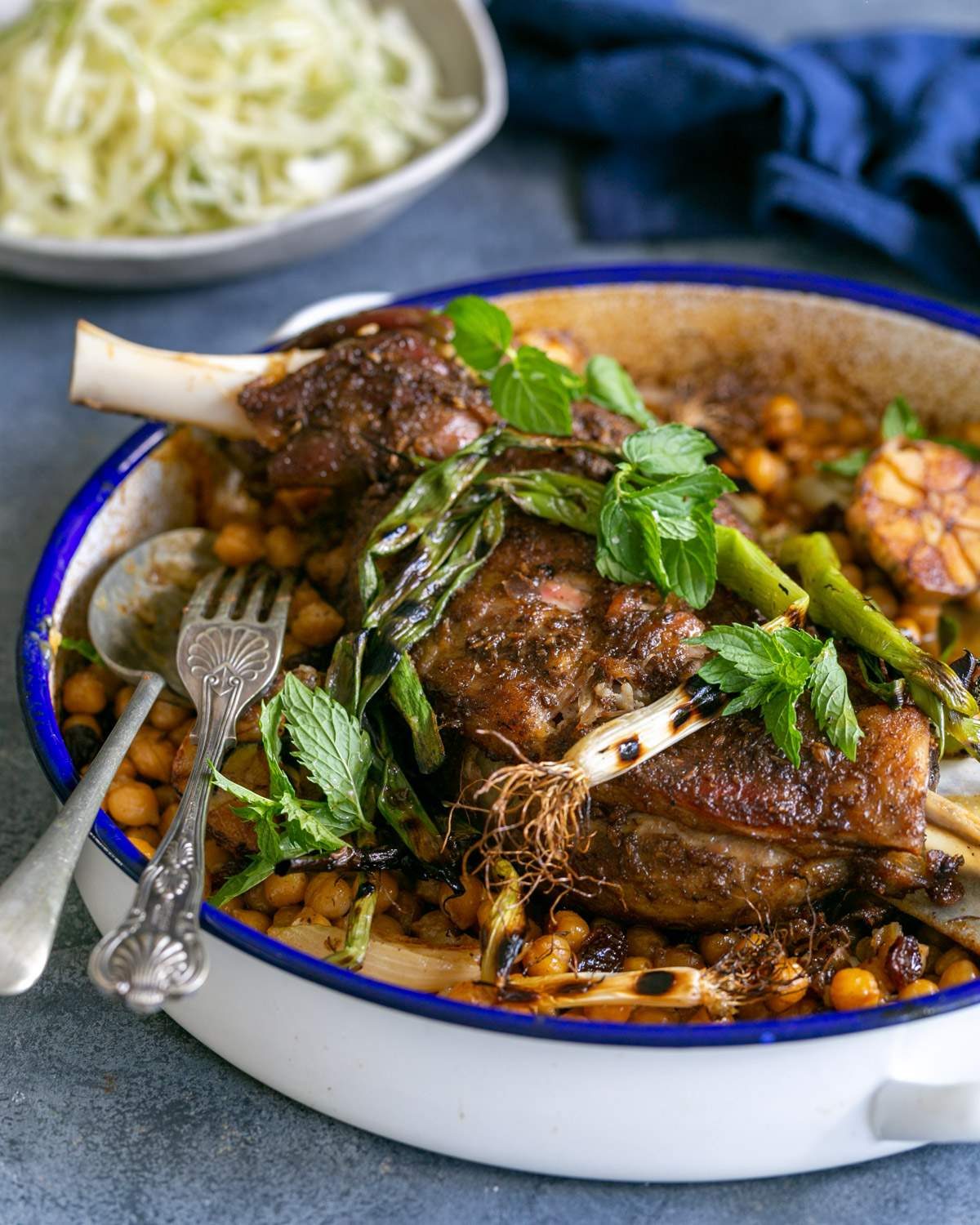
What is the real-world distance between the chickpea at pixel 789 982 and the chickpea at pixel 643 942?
323 mm

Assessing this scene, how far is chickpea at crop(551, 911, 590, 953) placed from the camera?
3334 mm

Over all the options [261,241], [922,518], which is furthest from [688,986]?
[261,241]

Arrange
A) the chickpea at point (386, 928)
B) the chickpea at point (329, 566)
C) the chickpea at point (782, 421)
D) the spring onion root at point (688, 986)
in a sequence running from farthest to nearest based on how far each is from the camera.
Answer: the chickpea at point (782, 421) → the chickpea at point (329, 566) → the chickpea at point (386, 928) → the spring onion root at point (688, 986)

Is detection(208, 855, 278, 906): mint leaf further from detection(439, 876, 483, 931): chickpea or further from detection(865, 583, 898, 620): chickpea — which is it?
detection(865, 583, 898, 620): chickpea

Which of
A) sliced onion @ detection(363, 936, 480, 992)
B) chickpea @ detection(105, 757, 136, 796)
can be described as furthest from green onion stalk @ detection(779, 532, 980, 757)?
chickpea @ detection(105, 757, 136, 796)

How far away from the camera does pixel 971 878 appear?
3.26 metres

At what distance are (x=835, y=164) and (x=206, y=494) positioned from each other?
344 cm

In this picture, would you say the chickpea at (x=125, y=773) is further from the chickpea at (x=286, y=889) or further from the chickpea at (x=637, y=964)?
the chickpea at (x=637, y=964)

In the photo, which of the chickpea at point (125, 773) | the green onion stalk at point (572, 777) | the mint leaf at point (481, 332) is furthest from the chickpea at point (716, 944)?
the mint leaf at point (481, 332)

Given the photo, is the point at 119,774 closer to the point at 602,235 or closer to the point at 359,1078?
the point at 359,1078

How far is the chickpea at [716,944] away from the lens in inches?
128

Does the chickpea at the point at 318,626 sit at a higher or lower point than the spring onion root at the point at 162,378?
lower

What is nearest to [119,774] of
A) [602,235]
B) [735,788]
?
[735,788]

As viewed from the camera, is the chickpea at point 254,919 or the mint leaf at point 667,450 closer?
the chickpea at point 254,919
